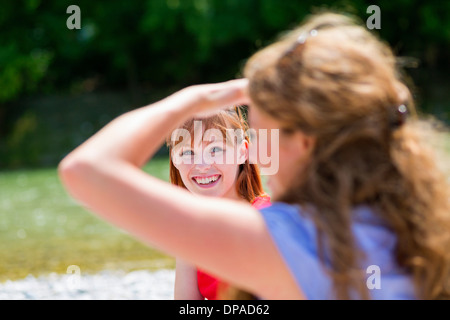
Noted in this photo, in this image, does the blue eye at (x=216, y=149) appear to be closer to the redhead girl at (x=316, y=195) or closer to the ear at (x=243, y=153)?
the ear at (x=243, y=153)

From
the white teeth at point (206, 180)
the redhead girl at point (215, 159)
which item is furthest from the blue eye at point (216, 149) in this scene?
the white teeth at point (206, 180)

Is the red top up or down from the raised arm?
down

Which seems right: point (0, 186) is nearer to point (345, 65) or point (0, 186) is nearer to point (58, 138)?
point (58, 138)

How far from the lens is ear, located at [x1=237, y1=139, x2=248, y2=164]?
2834mm

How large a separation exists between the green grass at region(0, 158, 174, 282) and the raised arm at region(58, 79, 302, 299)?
5.79 metres

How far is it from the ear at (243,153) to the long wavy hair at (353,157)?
1381 mm

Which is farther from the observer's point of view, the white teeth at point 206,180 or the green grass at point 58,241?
the green grass at point 58,241

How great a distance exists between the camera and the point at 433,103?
24.4 m

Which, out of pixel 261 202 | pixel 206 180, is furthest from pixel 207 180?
pixel 261 202

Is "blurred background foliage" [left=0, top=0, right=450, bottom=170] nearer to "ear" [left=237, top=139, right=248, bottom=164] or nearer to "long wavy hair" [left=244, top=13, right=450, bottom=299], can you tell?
"ear" [left=237, top=139, right=248, bottom=164]

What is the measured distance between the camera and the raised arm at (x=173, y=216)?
4.36ft

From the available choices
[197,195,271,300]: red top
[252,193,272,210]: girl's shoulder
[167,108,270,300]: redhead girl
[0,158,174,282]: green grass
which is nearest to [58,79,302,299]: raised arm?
[197,195,271,300]: red top

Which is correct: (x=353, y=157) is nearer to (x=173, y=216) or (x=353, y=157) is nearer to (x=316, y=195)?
(x=316, y=195)
